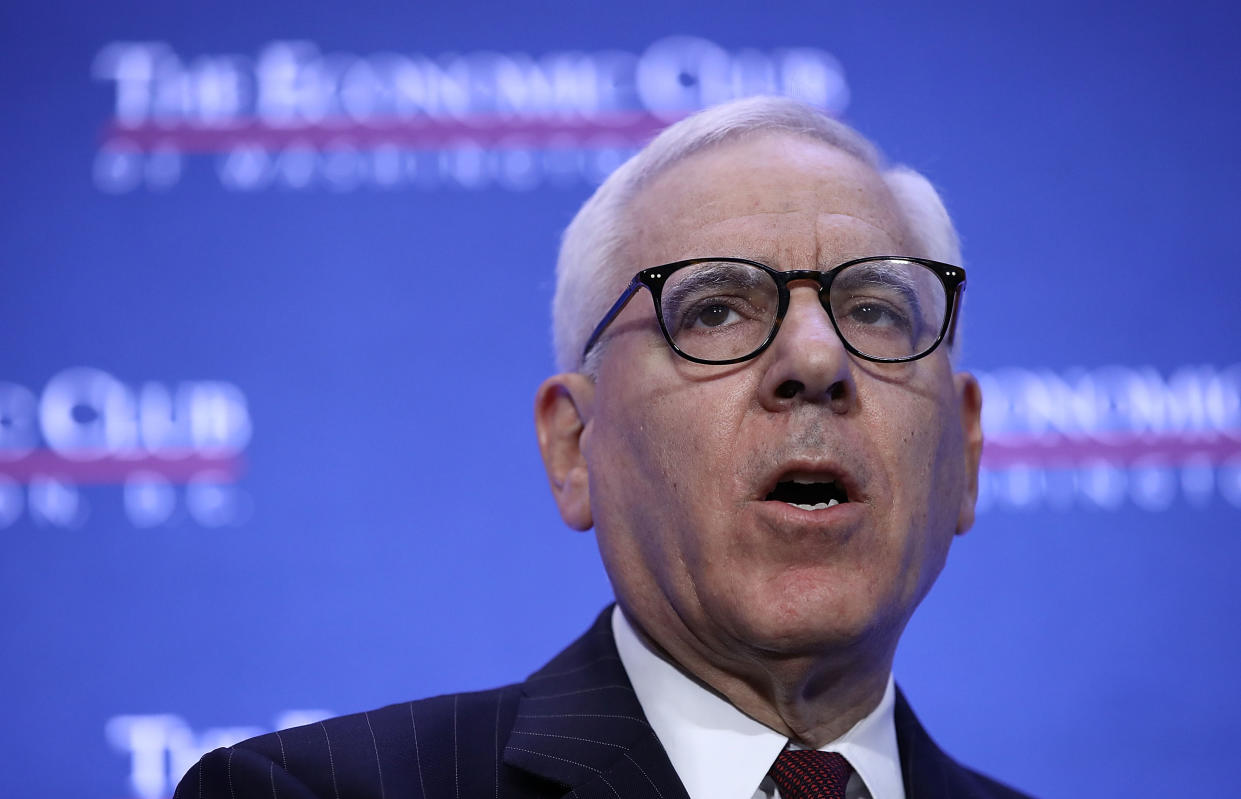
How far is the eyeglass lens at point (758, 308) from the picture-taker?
142 centimetres

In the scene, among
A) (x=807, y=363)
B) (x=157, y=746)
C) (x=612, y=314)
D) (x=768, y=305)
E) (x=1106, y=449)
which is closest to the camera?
(x=807, y=363)

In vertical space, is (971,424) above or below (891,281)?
below

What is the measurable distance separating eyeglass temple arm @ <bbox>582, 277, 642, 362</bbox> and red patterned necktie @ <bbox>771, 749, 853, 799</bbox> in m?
0.58

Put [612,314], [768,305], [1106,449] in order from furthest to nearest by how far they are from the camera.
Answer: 1. [1106,449]
2. [612,314]
3. [768,305]

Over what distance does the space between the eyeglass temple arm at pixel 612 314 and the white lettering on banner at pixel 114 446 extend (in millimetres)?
1049

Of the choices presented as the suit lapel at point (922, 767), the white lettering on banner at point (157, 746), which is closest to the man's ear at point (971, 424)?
the suit lapel at point (922, 767)

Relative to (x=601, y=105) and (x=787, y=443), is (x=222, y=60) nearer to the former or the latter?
(x=601, y=105)

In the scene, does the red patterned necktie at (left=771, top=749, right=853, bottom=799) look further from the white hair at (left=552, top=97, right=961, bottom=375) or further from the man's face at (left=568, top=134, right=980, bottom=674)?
the white hair at (left=552, top=97, right=961, bottom=375)

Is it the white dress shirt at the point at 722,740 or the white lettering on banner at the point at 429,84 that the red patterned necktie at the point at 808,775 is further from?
the white lettering on banner at the point at 429,84

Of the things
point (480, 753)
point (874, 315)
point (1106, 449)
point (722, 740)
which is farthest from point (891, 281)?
point (1106, 449)

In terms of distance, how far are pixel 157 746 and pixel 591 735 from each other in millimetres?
1163

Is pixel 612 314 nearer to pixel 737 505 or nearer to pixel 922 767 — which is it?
pixel 737 505

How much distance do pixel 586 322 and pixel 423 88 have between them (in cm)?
107

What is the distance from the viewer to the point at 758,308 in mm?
1422
